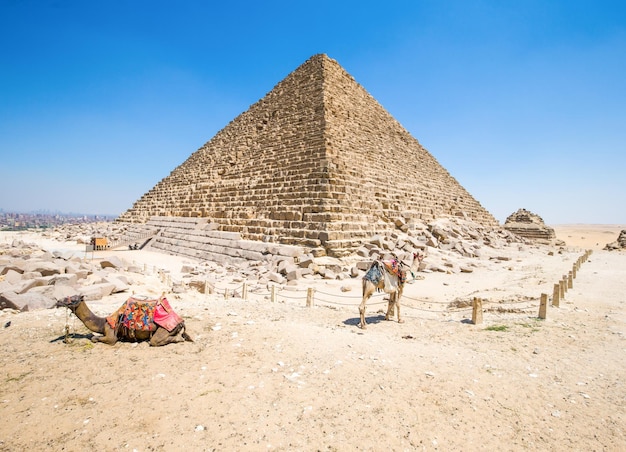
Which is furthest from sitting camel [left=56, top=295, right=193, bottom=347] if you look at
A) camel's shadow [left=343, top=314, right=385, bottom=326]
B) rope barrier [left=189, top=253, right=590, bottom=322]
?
rope barrier [left=189, top=253, right=590, bottom=322]

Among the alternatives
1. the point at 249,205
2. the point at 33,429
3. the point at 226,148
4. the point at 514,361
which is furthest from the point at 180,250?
the point at 514,361

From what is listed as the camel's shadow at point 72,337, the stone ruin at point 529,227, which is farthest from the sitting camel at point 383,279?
the stone ruin at point 529,227

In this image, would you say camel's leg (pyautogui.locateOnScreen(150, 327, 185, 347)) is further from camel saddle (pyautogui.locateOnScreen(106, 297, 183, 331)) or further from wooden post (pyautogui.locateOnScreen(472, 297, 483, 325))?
wooden post (pyautogui.locateOnScreen(472, 297, 483, 325))

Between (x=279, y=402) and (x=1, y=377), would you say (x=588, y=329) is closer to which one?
(x=279, y=402)

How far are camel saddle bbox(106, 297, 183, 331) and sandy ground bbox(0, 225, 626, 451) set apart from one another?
27 centimetres

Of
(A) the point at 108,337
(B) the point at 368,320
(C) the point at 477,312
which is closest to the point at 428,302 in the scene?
(C) the point at 477,312

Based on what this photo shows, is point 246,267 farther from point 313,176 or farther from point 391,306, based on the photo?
point 391,306

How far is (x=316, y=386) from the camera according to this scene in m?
3.23

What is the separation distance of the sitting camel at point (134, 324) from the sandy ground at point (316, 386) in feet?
0.50

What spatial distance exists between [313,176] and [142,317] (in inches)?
396

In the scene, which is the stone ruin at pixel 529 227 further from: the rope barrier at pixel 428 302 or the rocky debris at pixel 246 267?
the rope barrier at pixel 428 302

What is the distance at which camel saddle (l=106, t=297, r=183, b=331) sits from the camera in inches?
158

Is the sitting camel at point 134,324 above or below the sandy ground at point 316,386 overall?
above

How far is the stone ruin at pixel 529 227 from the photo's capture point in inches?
1184
